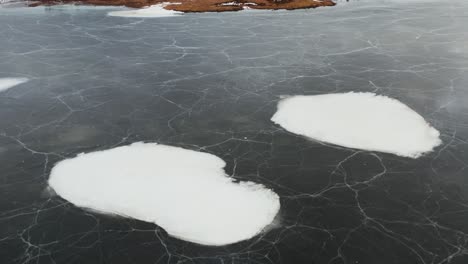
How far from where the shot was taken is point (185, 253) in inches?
152

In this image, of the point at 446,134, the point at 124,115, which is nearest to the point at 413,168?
the point at 446,134

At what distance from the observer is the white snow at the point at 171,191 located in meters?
4.20

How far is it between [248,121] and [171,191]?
6.21ft

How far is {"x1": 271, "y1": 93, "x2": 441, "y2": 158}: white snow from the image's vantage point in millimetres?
5566

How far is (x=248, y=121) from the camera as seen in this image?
6270mm

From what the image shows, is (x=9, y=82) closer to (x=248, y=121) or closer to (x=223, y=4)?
(x=248, y=121)

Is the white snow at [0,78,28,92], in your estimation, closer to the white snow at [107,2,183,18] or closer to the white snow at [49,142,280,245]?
the white snow at [49,142,280,245]

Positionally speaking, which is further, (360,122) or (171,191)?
(360,122)

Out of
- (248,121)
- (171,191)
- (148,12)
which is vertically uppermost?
(148,12)

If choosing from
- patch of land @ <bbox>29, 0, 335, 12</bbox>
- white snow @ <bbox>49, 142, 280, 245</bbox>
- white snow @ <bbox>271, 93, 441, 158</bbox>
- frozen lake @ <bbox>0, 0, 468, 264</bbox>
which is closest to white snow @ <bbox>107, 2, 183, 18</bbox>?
patch of land @ <bbox>29, 0, 335, 12</bbox>

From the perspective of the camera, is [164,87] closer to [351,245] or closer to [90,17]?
[351,245]

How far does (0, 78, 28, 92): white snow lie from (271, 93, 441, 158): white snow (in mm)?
4379

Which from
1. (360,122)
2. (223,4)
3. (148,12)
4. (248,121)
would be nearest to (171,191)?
(248,121)

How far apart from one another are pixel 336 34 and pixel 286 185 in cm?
624
